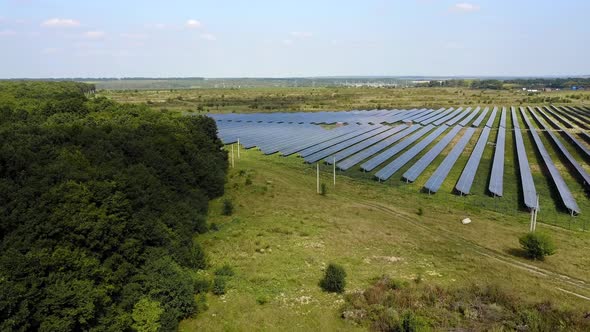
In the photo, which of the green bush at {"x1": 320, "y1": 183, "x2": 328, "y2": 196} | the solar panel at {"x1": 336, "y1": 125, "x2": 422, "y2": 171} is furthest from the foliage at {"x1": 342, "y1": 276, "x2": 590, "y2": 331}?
Result: the solar panel at {"x1": 336, "y1": 125, "x2": 422, "y2": 171}

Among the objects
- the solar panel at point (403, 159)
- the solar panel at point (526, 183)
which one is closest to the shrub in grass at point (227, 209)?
the solar panel at point (403, 159)

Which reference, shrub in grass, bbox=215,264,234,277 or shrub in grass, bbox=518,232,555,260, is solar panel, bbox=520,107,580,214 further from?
shrub in grass, bbox=215,264,234,277

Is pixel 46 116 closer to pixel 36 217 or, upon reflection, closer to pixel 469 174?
pixel 36 217

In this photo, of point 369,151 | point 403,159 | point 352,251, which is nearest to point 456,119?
point 369,151

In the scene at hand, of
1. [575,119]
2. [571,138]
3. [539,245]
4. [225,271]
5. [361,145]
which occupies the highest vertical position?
[575,119]

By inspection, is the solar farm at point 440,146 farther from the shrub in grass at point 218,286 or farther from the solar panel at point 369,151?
the shrub in grass at point 218,286

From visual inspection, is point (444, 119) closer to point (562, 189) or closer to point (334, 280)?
point (562, 189)
